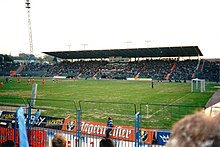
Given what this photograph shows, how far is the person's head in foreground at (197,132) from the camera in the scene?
1407 millimetres

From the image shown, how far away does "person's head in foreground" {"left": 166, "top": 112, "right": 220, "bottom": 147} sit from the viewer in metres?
1.41

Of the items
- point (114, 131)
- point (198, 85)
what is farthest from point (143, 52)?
point (114, 131)

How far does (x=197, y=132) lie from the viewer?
1454 mm

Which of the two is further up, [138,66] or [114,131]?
[138,66]

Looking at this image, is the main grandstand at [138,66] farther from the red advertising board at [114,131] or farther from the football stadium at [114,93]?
the red advertising board at [114,131]

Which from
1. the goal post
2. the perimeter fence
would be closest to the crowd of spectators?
the goal post

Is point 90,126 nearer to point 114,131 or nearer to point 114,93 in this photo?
point 114,131

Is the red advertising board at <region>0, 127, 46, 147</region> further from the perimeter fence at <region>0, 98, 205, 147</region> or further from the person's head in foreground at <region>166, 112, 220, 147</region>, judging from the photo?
the person's head in foreground at <region>166, 112, 220, 147</region>

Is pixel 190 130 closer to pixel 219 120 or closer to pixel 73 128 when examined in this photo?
pixel 219 120

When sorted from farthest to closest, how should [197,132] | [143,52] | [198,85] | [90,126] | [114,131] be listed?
1. [143,52]
2. [198,85]
3. [90,126]
4. [114,131]
5. [197,132]

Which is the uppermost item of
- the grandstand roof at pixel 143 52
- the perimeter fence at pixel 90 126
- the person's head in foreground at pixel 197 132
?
the grandstand roof at pixel 143 52

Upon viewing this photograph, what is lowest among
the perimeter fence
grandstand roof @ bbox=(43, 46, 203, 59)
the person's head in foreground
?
the perimeter fence

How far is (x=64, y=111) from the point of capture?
22.5 m

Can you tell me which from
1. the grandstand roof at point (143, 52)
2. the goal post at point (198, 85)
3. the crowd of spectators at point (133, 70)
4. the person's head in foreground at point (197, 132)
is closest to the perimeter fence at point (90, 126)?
the person's head in foreground at point (197, 132)
